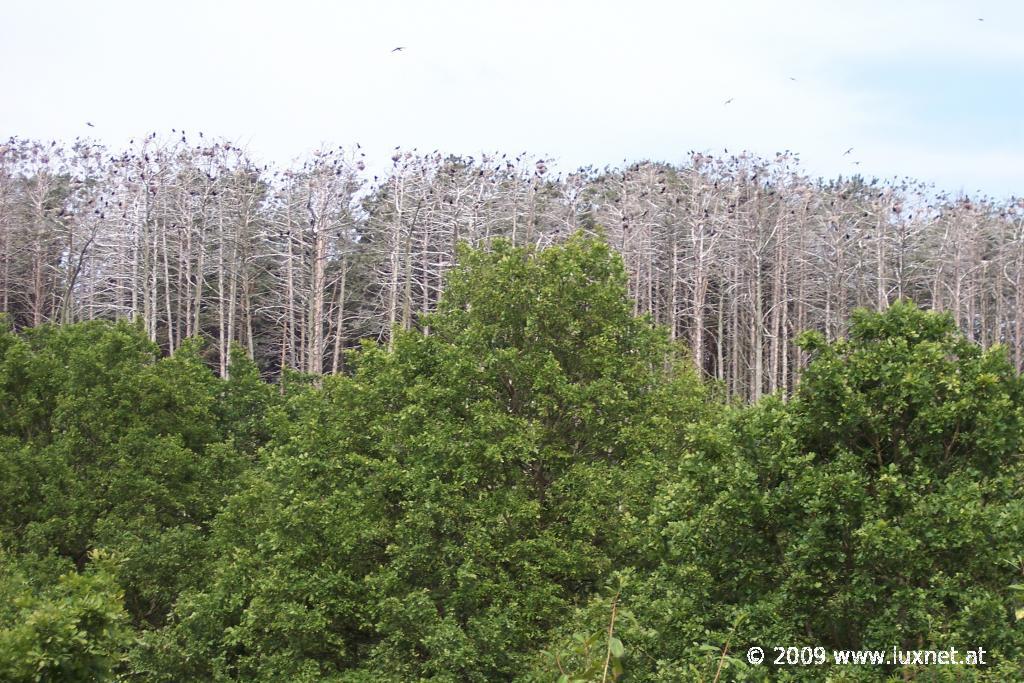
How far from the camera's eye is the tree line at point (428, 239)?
53.1m

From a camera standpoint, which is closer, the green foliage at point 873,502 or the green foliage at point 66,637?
the green foliage at point 873,502

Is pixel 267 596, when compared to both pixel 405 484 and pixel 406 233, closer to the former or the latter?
pixel 405 484

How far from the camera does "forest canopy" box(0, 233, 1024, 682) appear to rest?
10375 millimetres

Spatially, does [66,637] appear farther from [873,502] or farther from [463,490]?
[873,502]

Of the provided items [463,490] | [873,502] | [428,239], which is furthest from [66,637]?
[428,239]

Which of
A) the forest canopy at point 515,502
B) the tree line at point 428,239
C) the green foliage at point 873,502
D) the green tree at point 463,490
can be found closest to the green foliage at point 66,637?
the forest canopy at point 515,502

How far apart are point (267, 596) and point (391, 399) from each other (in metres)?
3.86

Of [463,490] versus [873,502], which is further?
[463,490]

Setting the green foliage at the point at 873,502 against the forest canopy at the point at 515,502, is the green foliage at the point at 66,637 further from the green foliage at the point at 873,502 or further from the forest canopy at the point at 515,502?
the green foliage at the point at 873,502

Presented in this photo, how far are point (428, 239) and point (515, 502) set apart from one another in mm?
41529

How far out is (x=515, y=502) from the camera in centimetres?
1555

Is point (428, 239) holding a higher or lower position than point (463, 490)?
higher

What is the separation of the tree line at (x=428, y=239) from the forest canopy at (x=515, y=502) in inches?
1052

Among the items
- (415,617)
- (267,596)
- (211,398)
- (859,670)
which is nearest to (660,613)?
(859,670)
